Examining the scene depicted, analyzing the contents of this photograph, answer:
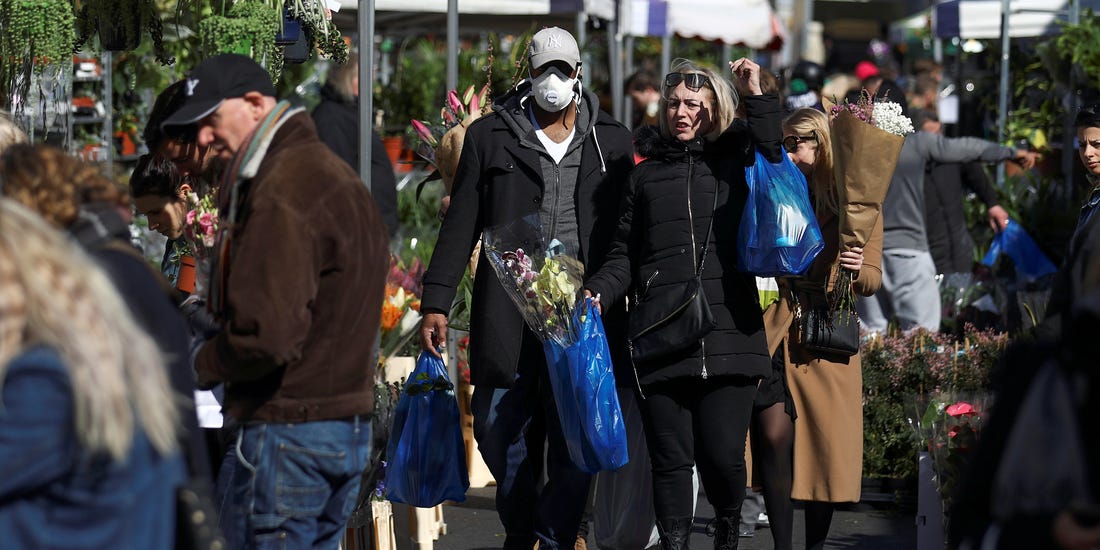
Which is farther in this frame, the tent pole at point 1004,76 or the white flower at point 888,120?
the tent pole at point 1004,76

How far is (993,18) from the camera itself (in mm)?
12070

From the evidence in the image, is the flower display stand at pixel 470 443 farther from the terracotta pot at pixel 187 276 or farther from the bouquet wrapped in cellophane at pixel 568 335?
the terracotta pot at pixel 187 276

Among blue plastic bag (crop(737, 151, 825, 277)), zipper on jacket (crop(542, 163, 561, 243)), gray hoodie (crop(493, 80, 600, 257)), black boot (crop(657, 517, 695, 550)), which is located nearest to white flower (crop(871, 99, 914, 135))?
blue plastic bag (crop(737, 151, 825, 277))

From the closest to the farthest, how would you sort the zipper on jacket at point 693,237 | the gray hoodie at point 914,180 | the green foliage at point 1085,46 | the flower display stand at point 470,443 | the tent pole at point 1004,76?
the zipper on jacket at point 693,237 < the flower display stand at point 470,443 < the gray hoodie at point 914,180 < the green foliage at point 1085,46 < the tent pole at point 1004,76

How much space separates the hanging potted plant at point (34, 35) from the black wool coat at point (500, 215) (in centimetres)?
135

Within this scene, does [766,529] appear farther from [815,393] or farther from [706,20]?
[706,20]

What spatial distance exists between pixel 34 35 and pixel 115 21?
2.16ft

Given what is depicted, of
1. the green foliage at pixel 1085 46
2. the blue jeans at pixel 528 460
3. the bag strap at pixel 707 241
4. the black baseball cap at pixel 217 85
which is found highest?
the green foliage at pixel 1085 46

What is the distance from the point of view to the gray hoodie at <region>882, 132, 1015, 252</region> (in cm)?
866

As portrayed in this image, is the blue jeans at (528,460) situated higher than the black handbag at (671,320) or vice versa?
the black handbag at (671,320)

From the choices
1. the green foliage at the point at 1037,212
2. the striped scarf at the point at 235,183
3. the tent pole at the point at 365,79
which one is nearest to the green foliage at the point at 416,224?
the tent pole at the point at 365,79

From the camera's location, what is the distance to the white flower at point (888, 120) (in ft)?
17.5

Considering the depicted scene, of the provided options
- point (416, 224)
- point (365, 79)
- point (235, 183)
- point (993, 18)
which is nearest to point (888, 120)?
point (365, 79)

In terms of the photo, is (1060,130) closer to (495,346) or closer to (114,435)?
(495,346)
